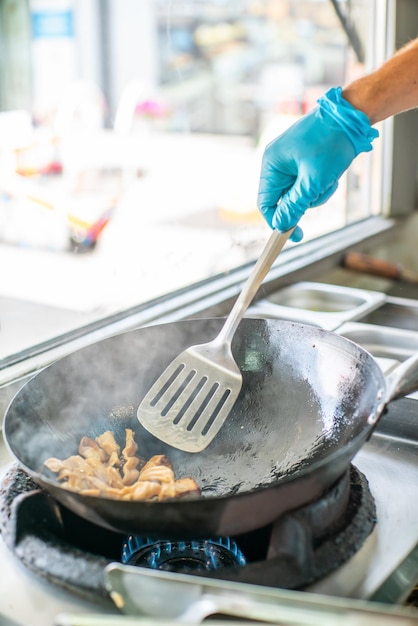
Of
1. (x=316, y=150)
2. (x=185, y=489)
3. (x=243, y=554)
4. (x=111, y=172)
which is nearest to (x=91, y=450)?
(x=185, y=489)

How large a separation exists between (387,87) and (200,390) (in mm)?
631

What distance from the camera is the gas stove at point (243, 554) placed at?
0.76 m

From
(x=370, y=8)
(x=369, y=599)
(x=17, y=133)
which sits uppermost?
(x=370, y=8)

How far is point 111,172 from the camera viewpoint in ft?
10.6

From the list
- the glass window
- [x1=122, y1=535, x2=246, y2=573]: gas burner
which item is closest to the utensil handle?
[x1=122, y1=535, x2=246, y2=573]: gas burner

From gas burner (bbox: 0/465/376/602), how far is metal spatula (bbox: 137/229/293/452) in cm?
16

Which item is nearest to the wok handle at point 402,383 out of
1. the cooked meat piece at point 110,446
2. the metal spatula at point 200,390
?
the metal spatula at point 200,390

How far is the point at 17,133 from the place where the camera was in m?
2.14

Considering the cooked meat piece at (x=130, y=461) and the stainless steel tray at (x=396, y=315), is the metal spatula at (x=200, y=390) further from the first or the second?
the stainless steel tray at (x=396, y=315)

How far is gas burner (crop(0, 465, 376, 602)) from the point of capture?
765 millimetres

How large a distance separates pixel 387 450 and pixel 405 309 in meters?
0.75

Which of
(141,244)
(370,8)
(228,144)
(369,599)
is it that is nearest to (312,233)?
(141,244)

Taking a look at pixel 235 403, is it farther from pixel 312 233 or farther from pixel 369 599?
pixel 312 233

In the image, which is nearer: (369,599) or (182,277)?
(369,599)
